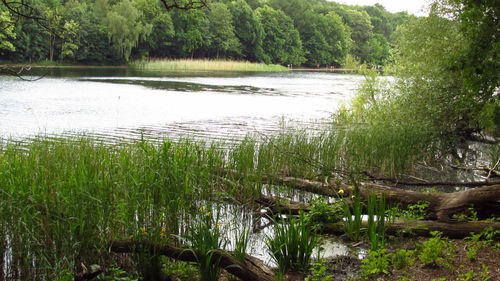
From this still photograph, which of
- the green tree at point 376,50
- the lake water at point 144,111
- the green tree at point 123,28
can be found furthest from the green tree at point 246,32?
the lake water at point 144,111

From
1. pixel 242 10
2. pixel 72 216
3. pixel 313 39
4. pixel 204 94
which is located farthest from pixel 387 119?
pixel 313 39

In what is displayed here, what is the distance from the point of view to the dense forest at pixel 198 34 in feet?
185

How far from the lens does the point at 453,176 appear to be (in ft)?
33.2

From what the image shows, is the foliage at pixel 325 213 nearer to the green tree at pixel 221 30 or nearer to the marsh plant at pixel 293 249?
the marsh plant at pixel 293 249

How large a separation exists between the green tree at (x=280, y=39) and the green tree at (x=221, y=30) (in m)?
12.3

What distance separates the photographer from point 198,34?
80250mm

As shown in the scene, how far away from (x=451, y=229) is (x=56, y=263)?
3.88m

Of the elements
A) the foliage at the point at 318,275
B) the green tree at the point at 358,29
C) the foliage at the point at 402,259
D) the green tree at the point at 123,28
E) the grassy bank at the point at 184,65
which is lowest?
the foliage at the point at 318,275

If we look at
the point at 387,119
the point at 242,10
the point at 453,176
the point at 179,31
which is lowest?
the point at 453,176

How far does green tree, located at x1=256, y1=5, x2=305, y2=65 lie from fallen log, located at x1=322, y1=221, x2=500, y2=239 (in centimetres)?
9383

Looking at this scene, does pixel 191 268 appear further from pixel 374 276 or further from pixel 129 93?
pixel 129 93

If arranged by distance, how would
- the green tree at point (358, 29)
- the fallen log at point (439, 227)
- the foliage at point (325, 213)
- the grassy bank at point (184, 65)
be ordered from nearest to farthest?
the fallen log at point (439, 227) → the foliage at point (325, 213) → the grassy bank at point (184, 65) → the green tree at point (358, 29)

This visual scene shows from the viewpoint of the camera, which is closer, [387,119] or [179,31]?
[387,119]

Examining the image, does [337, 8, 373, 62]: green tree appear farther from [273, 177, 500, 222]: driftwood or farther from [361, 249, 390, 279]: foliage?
[361, 249, 390, 279]: foliage
